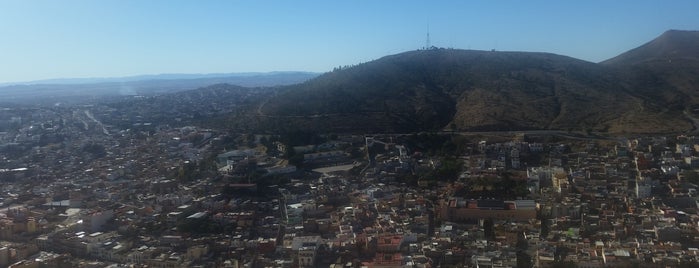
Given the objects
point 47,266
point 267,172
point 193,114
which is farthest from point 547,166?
point 193,114

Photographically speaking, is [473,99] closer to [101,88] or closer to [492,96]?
[492,96]

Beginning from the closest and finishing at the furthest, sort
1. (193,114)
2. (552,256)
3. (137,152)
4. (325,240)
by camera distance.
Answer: (552,256), (325,240), (137,152), (193,114)

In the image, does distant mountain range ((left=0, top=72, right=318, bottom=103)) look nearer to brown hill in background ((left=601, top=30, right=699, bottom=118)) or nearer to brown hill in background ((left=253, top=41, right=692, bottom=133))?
brown hill in background ((left=253, top=41, right=692, bottom=133))

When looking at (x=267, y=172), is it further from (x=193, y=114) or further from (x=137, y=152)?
(x=193, y=114)

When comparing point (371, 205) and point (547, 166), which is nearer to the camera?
point (371, 205)

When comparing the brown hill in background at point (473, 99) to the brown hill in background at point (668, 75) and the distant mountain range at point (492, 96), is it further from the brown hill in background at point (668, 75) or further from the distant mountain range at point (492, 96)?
the brown hill in background at point (668, 75)

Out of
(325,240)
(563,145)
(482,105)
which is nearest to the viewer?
(325,240)

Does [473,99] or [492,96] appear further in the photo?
[492,96]

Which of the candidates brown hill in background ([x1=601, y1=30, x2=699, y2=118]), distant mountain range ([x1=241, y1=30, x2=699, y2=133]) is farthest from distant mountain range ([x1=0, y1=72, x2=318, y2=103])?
brown hill in background ([x1=601, y1=30, x2=699, y2=118])

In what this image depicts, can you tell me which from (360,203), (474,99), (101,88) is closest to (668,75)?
(474,99)
